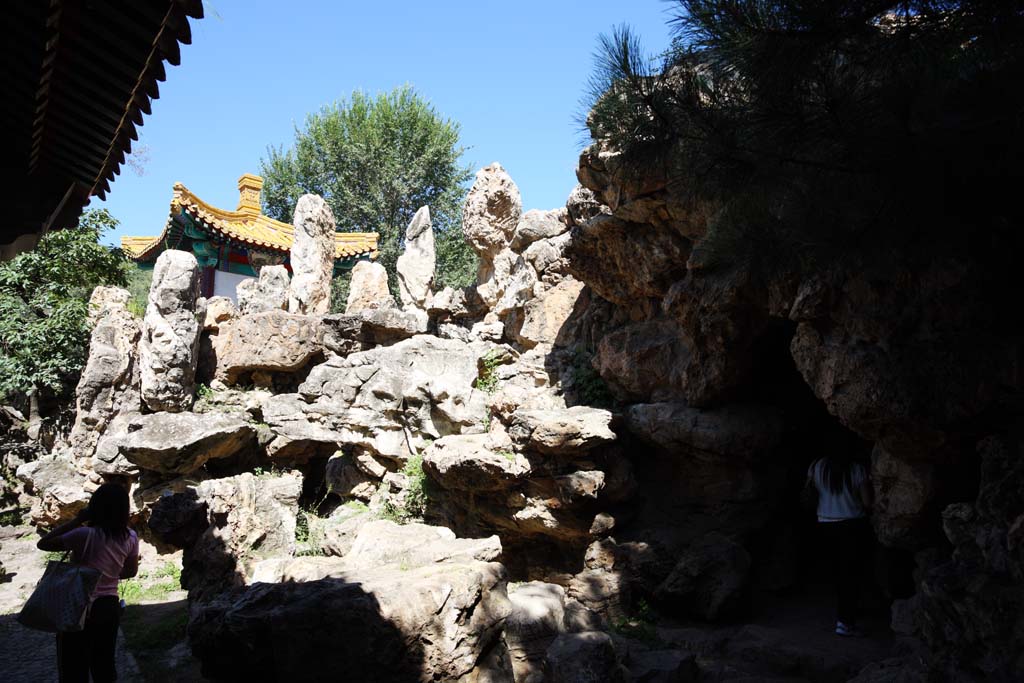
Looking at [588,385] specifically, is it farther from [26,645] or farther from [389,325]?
[26,645]

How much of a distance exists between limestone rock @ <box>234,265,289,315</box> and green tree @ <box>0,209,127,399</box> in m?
2.54

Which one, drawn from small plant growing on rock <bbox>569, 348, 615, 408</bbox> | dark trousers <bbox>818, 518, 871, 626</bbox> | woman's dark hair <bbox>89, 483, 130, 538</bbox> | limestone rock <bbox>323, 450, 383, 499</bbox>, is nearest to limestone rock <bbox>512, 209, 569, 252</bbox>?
small plant growing on rock <bbox>569, 348, 615, 408</bbox>

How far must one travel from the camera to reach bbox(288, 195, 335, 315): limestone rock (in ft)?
40.9

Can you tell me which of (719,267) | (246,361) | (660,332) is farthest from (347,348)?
(719,267)

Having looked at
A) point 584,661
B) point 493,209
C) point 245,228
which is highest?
point 245,228

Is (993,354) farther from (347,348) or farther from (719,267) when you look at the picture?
(347,348)

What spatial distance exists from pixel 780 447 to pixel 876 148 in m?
4.18

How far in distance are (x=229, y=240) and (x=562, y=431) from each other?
12.9 meters

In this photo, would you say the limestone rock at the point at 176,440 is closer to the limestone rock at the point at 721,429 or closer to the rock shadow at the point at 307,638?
the rock shadow at the point at 307,638

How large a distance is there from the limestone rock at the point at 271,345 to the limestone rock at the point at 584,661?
311 inches

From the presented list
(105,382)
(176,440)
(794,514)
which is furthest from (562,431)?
(105,382)

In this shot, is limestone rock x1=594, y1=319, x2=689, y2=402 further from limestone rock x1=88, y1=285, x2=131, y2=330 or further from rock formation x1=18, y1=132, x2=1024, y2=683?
limestone rock x1=88, y1=285, x2=131, y2=330

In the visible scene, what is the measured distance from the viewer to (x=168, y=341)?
10.5 m

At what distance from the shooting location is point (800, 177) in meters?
4.48
